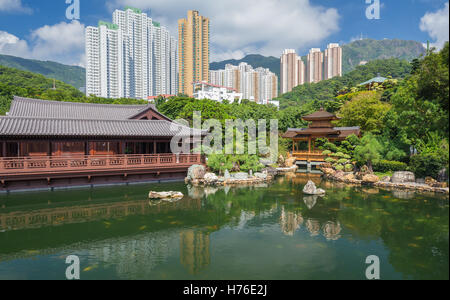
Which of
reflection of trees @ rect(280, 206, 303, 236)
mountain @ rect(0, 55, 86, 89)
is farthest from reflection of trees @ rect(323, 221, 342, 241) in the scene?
mountain @ rect(0, 55, 86, 89)

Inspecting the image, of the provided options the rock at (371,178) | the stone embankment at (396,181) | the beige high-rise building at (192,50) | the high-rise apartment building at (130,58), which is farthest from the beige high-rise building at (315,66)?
the rock at (371,178)

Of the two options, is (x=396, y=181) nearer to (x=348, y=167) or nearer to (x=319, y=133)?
(x=348, y=167)

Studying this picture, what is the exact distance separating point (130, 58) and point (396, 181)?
104540 mm

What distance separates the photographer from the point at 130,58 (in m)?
104

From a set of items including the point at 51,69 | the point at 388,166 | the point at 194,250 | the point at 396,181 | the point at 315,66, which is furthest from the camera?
the point at 51,69

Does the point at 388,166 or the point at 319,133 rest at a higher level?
the point at 319,133

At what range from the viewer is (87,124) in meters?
19.2

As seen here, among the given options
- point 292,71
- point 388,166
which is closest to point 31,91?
point 388,166

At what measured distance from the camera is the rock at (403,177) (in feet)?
59.7

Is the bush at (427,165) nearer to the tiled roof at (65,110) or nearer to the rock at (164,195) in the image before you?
the rock at (164,195)

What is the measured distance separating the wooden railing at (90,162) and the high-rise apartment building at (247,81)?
103 meters
